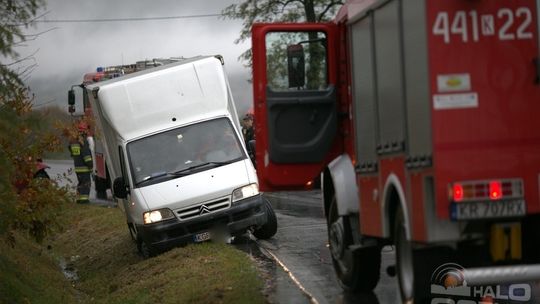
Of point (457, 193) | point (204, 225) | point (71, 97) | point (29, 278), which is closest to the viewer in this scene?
point (457, 193)

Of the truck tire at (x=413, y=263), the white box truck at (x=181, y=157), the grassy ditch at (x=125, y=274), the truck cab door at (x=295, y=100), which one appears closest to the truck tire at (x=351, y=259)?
the truck cab door at (x=295, y=100)

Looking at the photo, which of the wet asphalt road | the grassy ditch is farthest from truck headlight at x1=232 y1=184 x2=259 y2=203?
the wet asphalt road

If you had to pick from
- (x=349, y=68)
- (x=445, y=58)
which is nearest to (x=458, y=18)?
(x=445, y=58)

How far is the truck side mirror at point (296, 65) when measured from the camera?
966cm

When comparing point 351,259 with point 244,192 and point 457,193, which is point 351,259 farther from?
point 244,192

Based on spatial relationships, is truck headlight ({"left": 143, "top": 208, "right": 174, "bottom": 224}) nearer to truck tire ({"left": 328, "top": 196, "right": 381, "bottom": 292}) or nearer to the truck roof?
the truck roof

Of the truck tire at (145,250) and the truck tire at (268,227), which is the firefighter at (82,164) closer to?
the truck tire at (145,250)

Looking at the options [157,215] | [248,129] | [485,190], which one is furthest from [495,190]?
[248,129]

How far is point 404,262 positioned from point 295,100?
237cm

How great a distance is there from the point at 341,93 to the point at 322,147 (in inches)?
22.2

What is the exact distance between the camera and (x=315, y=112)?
1002 centimetres

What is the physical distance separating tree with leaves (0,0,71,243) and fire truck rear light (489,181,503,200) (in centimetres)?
416

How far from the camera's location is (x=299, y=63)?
9742 mm

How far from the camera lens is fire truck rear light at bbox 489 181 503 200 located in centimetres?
705
